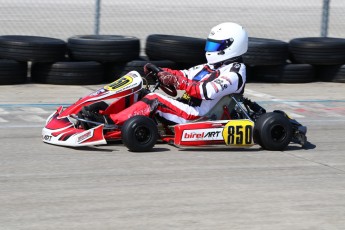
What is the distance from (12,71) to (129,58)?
5.00 ft

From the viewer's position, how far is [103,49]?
1069 cm

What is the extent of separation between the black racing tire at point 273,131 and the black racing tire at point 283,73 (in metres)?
4.08

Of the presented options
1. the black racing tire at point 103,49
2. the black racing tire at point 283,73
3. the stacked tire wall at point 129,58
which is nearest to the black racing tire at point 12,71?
the stacked tire wall at point 129,58

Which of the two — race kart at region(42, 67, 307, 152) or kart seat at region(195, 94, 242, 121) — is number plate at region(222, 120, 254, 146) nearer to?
race kart at region(42, 67, 307, 152)

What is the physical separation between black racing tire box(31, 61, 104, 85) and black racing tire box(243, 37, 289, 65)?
80.1 inches

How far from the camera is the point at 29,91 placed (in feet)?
33.6

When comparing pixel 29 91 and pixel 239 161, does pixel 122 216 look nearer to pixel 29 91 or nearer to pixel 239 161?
pixel 239 161

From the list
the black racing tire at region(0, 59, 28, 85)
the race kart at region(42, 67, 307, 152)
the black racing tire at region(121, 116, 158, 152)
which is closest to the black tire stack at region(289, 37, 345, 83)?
the black racing tire at region(0, 59, 28, 85)

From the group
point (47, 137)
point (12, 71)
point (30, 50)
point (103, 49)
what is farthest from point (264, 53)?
point (47, 137)

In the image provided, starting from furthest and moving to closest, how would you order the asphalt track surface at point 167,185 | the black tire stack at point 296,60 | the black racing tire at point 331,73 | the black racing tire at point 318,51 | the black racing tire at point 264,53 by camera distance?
the black racing tire at point 331,73 → the black racing tire at point 318,51 → the black tire stack at point 296,60 → the black racing tire at point 264,53 → the asphalt track surface at point 167,185

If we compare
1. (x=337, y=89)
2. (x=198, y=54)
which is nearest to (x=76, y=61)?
(x=198, y=54)

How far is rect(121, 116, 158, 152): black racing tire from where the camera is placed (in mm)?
7008

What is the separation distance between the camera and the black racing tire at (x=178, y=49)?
10.9 metres

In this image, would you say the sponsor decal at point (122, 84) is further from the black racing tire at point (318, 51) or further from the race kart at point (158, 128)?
the black racing tire at point (318, 51)
